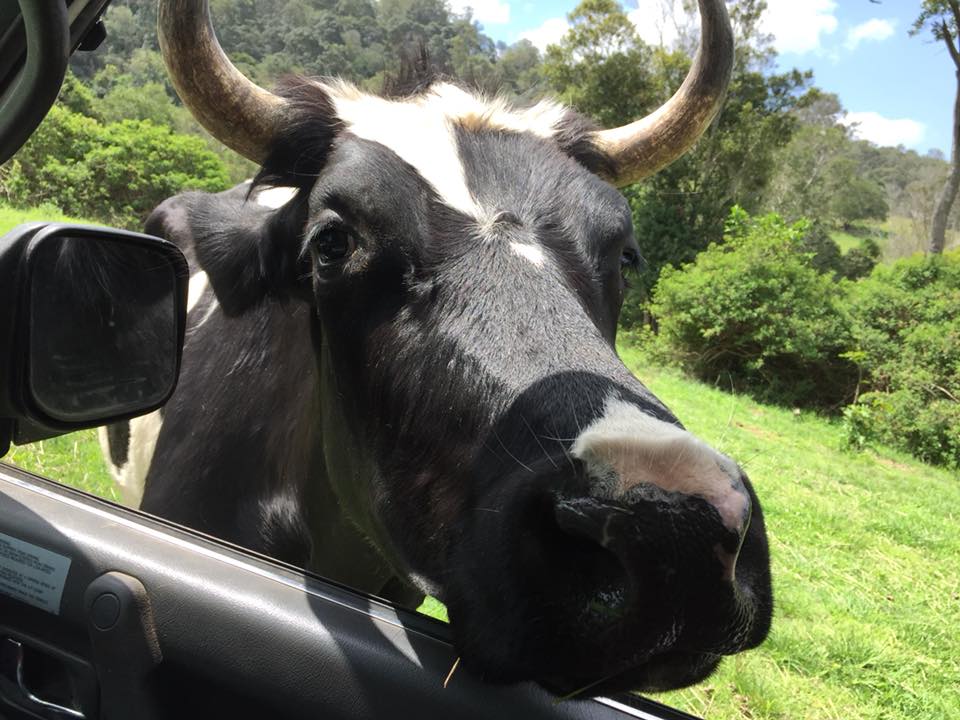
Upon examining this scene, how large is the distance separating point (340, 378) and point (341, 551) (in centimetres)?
88

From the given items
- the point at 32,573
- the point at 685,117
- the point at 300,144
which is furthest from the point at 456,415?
the point at 685,117

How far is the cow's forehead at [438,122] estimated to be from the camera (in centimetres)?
195

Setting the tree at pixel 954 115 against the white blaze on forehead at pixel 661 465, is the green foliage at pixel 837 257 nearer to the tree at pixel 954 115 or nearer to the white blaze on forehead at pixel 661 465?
the tree at pixel 954 115

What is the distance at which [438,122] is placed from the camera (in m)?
2.23

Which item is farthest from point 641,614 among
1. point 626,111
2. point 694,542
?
point 626,111

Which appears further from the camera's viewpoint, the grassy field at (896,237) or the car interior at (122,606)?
the grassy field at (896,237)

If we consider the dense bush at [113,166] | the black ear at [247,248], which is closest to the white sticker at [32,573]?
the black ear at [247,248]

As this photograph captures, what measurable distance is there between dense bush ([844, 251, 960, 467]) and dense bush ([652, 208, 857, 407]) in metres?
0.69

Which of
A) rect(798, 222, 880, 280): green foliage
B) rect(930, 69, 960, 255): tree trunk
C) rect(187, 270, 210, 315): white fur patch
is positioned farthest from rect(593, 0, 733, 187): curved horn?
rect(798, 222, 880, 280): green foliage

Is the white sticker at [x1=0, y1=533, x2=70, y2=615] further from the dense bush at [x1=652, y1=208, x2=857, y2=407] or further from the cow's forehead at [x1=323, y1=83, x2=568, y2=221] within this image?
the dense bush at [x1=652, y1=208, x2=857, y2=407]

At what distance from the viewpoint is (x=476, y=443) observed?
147 cm

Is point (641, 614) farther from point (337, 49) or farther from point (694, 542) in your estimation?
point (337, 49)

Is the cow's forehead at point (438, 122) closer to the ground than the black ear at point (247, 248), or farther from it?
farther from it

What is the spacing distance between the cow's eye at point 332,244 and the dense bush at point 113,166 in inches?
781
